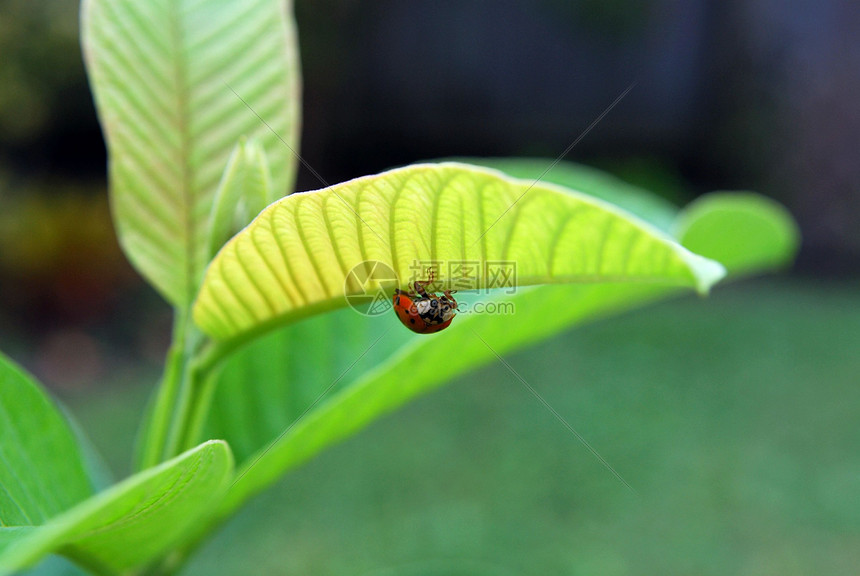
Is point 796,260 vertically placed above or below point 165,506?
below

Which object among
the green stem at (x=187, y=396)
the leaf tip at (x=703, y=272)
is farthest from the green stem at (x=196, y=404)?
the leaf tip at (x=703, y=272)

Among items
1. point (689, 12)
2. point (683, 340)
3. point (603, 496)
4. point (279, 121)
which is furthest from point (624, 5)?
point (279, 121)

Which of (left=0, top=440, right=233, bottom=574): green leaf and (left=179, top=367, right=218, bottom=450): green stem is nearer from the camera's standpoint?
(left=0, top=440, right=233, bottom=574): green leaf

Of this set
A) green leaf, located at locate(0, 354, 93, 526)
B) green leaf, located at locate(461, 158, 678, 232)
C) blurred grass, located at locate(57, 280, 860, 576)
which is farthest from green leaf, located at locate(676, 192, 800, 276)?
blurred grass, located at locate(57, 280, 860, 576)

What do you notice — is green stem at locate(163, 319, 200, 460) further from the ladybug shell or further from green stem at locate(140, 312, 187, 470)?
the ladybug shell

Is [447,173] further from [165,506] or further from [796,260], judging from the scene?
[796,260]

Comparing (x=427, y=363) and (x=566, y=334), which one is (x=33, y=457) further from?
(x=566, y=334)
